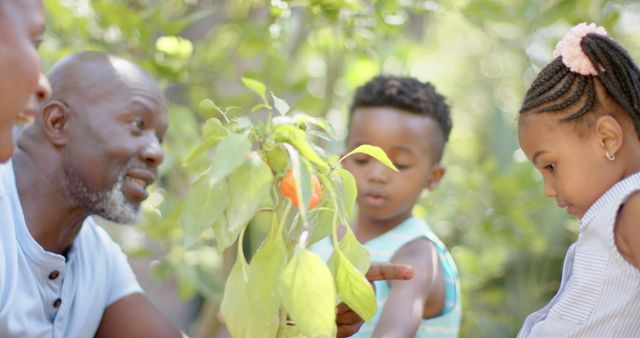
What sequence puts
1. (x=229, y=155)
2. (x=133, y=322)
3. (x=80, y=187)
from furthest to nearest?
(x=133, y=322)
(x=80, y=187)
(x=229, y=155)

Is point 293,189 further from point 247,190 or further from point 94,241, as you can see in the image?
point 94,241

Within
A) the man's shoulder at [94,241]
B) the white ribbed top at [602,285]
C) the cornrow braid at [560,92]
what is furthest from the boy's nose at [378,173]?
the man's shoulder at [94,241]

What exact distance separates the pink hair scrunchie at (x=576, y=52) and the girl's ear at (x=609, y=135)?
0.12 metres

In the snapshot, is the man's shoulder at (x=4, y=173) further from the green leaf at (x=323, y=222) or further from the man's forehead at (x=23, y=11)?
the green leaf at (x=323, y=222)

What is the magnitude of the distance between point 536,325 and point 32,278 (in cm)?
127

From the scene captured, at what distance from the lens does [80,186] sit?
8.14 feet

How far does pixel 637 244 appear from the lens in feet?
5.87

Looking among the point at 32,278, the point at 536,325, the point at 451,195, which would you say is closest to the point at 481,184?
the point at 451,195

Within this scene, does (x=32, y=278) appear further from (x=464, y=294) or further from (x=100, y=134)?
(x=464, y=294)

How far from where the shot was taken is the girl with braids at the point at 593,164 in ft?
6.18

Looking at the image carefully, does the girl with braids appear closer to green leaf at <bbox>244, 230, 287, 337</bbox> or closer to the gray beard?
green leaf at <bbox>244, 230, 287, 337</bbox>

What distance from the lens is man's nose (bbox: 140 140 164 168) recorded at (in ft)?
8.27

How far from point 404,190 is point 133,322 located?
2.77 ft

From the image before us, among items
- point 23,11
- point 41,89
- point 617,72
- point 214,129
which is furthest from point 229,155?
point 617,72
